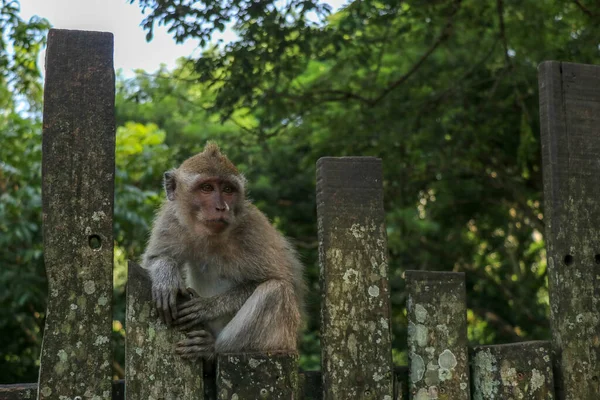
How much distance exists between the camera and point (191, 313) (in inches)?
165

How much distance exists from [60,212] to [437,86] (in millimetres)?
5831

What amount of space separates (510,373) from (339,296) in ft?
3.26

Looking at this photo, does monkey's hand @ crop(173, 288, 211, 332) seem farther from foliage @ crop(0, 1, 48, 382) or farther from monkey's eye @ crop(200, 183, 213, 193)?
foliage @ crop(0, 1, 48, 382)

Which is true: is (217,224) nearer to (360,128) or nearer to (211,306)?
(211,306)

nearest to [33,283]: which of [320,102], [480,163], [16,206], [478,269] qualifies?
[16,206]

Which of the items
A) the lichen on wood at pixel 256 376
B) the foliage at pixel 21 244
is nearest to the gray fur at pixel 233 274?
the lichen on wood at pixel 256 376

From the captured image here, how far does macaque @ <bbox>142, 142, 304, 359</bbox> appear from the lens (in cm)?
459

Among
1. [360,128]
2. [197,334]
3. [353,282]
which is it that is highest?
[360,128]

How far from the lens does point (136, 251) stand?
953 centimetres

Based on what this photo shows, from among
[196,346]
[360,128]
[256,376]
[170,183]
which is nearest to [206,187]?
[170,183]

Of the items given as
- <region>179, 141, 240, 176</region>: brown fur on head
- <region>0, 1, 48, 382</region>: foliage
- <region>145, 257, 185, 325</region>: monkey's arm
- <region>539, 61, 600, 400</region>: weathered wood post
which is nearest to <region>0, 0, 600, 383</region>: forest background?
<region>0, 1, 48, 382</region>: foliage

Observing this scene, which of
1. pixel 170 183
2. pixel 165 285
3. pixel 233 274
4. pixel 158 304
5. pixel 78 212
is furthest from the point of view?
pixel 170 183

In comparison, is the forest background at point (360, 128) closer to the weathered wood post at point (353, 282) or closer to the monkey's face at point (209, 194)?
the monkey's face at point (209, 194)

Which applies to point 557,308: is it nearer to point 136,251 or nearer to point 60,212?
point 60,212
